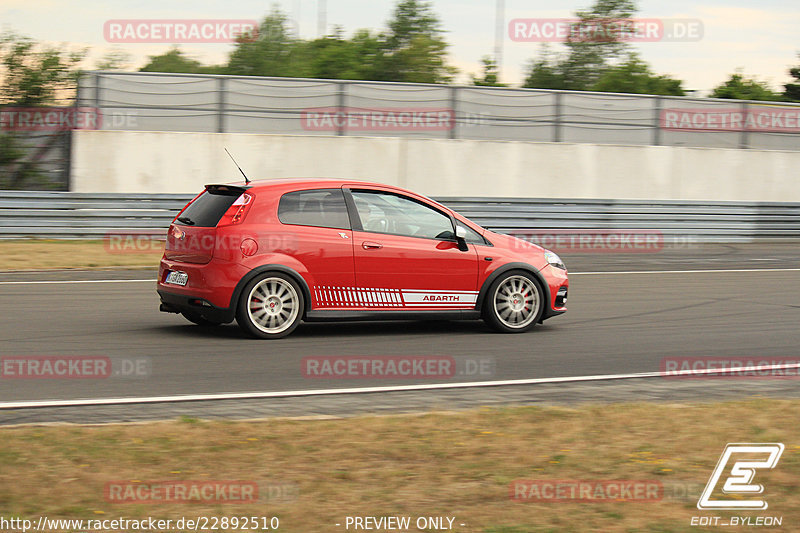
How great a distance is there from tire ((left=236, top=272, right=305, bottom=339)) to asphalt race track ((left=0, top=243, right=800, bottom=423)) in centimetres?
14

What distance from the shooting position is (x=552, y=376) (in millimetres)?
8141

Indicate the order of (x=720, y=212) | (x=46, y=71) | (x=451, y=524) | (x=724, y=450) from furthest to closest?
1. (x=46, y=71)
2. (x=720, y=212)
3. (x=724, y=450)
4. (x=451, y=524)

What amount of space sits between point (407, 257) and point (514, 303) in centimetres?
130

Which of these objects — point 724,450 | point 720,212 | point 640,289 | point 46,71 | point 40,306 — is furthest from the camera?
point 46,71

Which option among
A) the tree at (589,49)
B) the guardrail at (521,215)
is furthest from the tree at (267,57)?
the guardrail at (521,215)

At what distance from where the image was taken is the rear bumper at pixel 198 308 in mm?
9223

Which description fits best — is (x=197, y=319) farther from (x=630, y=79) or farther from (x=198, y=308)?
(x=630, y=79)

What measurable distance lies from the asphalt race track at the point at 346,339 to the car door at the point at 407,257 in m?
0.41

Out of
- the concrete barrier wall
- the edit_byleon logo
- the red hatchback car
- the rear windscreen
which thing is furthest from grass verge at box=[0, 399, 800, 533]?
the concrete barrier wall

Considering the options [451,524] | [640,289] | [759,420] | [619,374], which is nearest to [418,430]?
[451,524]

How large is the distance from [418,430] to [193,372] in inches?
102

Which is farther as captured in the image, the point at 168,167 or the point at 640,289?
the point at 168,167

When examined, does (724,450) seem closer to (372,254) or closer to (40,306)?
(372,254)

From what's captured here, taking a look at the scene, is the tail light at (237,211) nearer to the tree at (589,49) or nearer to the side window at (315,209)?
the side window at (315,209)
